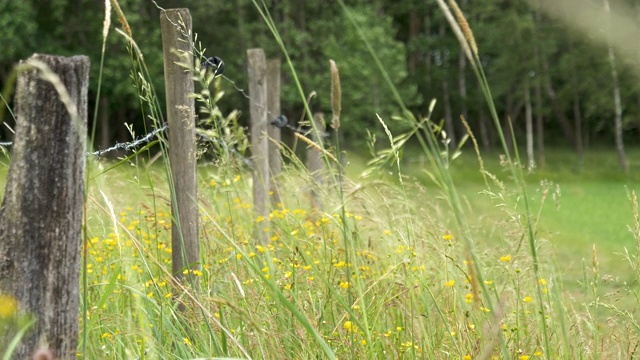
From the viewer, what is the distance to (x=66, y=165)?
1.73 metres

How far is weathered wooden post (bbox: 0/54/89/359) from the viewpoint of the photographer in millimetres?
1672

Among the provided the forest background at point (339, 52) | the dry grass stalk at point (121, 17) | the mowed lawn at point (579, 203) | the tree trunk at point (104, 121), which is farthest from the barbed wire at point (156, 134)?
the tree trunk at point (104, 121)

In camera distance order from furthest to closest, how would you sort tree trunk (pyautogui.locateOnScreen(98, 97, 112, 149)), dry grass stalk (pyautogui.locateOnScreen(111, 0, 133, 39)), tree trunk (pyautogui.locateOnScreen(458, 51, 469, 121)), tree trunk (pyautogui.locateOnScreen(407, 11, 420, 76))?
1. tree trunk (pyautogui.locateOnScreen(407, 11, 420, 76))
2. tree trunk (pyautogui.locateOnScreen(458, 51, 469, 121))
3. tree trunk (pyautogui.locateOnScreen(98, 97, 112, 149))
4. dry grass stalk (pyautogui.locateOnScreen(111, 0, 133, 39))

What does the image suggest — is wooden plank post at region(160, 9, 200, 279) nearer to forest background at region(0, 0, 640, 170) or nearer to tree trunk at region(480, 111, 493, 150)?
forest background at region(0, 0, 640, 170)

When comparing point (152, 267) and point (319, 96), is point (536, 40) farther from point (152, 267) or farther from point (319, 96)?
point (152, 267)

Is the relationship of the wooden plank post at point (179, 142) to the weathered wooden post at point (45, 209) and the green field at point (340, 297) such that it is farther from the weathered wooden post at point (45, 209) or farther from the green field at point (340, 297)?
the weathered wooden post at point (45, 209)

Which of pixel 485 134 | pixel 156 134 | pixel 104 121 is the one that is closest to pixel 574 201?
pixel 104 121

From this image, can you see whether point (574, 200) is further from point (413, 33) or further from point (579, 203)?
point (413, 33)

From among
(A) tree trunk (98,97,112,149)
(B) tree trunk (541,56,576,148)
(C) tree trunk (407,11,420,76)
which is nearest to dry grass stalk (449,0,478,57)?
(A) tree trunk (98,97,112,149)

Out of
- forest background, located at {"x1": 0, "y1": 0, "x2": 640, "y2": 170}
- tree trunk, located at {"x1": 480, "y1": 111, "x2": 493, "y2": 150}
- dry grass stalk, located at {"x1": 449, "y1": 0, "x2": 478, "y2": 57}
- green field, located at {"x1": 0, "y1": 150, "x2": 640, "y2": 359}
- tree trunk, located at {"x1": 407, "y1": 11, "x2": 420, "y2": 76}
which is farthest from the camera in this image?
tree trunk, located at {"x1": 407, "y1": 11, "x2": 420, "y2": 76}

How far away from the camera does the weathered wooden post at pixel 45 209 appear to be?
167 centimetres

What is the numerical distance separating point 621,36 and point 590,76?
4041 cm

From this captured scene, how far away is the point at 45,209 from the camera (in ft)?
5.57

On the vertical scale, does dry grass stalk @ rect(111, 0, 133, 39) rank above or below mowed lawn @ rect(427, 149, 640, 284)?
above
